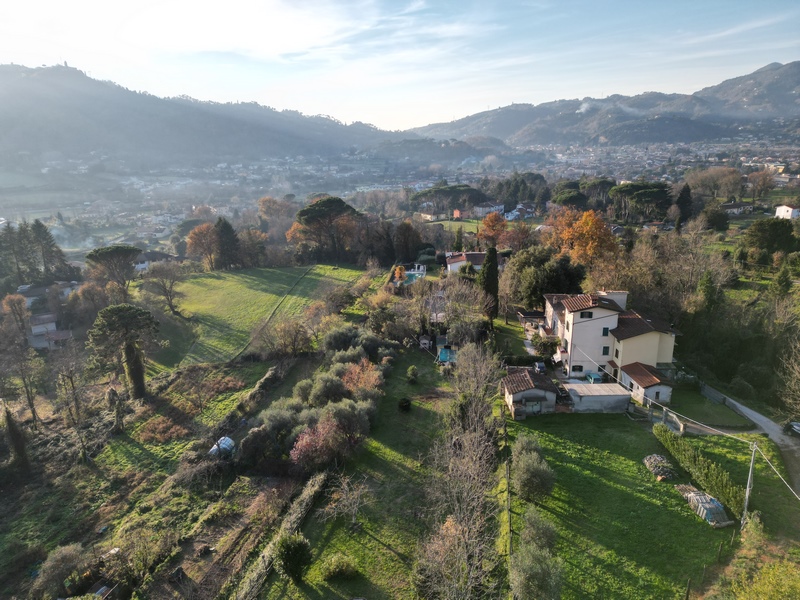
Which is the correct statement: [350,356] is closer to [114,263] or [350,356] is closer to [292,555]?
[292,555]

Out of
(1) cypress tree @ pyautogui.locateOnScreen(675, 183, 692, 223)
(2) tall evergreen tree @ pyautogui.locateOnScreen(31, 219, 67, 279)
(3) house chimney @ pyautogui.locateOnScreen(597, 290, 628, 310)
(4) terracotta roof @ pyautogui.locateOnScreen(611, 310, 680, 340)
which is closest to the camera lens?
(4) terracotta roof @ pyautogui.locateOnScreen(611, 310, 680, 340)

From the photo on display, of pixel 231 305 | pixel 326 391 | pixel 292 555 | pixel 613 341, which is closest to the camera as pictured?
pixel 292 555

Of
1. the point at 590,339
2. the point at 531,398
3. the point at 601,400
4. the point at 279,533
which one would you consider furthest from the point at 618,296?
the point at 279,533

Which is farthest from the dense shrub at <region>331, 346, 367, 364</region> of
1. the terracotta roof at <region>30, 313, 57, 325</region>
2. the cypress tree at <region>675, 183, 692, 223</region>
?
the cypress tree at <region>675, 183, 692, 223</region>

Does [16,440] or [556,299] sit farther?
[556,299]

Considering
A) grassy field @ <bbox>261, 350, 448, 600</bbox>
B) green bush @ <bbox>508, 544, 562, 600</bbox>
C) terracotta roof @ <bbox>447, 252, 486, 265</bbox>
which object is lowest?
grassy field @ <bbox>261, 350, 448, 600</bbox>

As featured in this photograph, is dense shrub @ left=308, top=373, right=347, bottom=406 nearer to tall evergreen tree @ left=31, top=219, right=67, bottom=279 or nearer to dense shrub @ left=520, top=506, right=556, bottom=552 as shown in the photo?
dense shrub @ left=520, top=506, right=556, bottom=552

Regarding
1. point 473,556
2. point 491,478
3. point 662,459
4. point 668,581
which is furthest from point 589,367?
point 473,556
